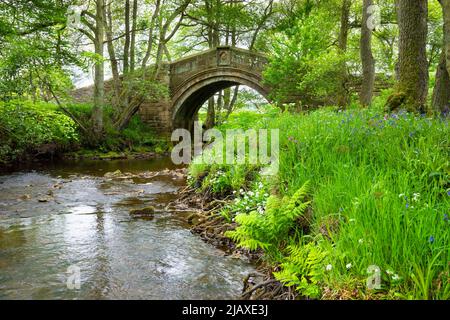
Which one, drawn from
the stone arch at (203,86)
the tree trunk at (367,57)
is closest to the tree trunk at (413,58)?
the tree trunk at (367,57)

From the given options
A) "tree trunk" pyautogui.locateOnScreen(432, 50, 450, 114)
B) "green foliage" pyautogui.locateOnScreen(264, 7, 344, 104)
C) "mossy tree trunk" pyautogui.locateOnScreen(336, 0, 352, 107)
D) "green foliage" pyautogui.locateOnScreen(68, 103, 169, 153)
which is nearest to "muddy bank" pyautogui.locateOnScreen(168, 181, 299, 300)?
"tree trunk" pyautogui.locateOnScreen(432, 50, 450, 114)

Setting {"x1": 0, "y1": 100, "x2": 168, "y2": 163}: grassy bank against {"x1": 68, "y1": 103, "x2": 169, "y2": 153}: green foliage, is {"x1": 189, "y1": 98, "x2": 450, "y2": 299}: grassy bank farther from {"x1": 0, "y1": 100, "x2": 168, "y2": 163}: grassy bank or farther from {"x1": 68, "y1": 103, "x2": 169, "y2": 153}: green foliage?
{"x1": 68, "y1": 103, "x2": 169, "y2": 153}: green foliage

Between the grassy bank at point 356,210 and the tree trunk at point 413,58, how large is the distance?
171cm

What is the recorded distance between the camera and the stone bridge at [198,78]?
2039 cm

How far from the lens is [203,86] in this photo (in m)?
21.9

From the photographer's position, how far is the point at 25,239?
5.18 meters

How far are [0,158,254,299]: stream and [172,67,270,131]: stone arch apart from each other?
514 inches

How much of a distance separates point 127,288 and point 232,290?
1016 millimetres

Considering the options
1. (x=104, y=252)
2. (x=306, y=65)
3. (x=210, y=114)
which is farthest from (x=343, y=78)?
(x=210, y=114)

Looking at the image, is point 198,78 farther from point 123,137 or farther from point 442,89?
point 442,89

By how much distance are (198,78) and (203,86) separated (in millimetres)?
561

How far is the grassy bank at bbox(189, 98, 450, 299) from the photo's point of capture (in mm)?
2504

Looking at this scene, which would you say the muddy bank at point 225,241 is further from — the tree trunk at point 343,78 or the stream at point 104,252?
the tree trunk at point 343,78
